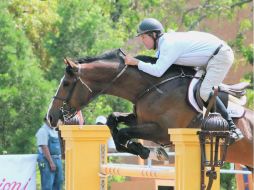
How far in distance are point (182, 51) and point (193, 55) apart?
0.13m

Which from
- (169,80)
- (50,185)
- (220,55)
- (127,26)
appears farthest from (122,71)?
(127,26)

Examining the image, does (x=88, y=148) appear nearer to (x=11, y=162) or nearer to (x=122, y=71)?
(x=122, y=71)

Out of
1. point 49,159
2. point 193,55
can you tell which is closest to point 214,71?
point 193,55

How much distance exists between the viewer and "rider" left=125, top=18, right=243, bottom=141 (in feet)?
28.2

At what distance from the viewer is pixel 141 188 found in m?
11.6

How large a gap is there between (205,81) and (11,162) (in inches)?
143

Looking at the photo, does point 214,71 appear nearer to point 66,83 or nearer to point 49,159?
point 66,83

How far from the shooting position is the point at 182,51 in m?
8.63

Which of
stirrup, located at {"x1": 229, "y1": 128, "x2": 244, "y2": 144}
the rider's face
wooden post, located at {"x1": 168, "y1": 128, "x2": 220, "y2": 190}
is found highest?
the rider's face

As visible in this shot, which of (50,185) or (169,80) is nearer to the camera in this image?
(169,80)

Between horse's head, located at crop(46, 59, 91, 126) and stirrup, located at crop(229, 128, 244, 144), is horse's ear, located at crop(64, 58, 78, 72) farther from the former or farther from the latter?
stirrup, located at crop(229, 128, 244, 144)

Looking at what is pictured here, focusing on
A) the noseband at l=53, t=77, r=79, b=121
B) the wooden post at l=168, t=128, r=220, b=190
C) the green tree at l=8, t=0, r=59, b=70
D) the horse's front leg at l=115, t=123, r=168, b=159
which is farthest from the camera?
the green tree at l=8, t=0, r=59, b=70

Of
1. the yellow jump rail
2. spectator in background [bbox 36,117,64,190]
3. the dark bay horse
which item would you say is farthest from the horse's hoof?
spectator in background [bbox 36,117,64,190]

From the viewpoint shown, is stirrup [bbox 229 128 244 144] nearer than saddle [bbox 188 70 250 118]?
Yes
